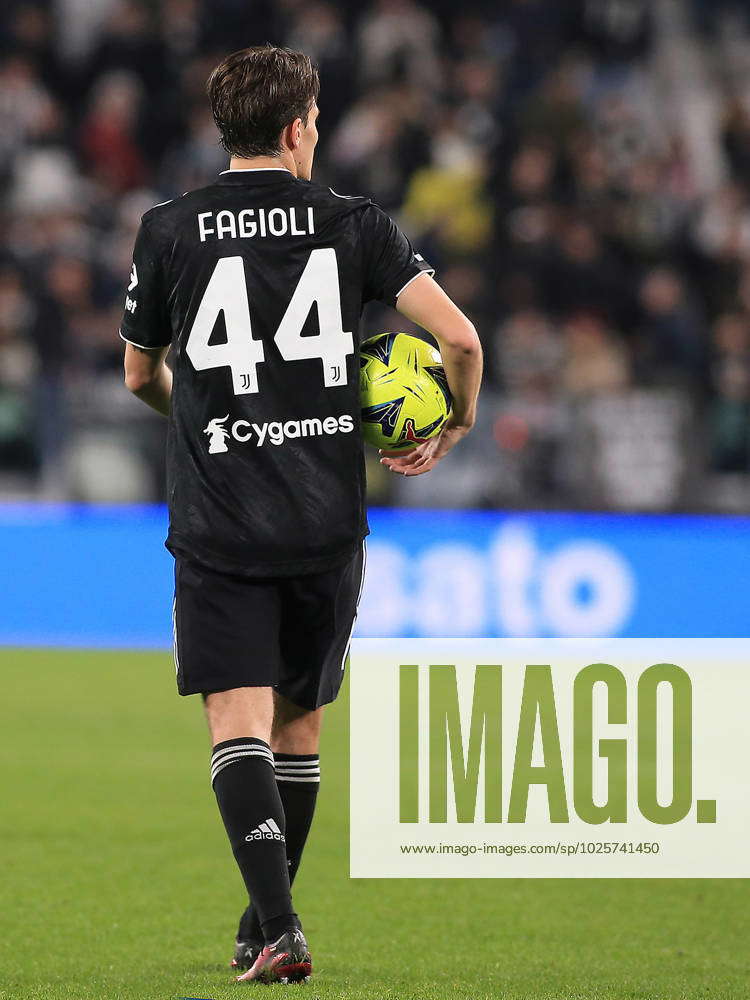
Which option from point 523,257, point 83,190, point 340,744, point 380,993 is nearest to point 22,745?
point 340,744

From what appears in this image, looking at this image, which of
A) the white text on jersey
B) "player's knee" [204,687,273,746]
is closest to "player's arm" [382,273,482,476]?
the white text on jersey

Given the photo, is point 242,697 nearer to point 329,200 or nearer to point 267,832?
point 267,832

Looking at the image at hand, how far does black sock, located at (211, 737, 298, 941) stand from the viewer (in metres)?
3.65

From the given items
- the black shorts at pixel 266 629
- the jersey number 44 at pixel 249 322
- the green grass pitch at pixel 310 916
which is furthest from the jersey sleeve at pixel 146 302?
the green grass pitch at pixel 310 916

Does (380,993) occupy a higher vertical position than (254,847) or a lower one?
lower

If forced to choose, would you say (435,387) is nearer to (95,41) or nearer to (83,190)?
(83,190)

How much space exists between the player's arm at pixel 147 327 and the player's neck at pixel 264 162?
0.24m

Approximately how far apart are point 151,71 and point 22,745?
9338 millimetres

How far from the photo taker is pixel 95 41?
16484mm

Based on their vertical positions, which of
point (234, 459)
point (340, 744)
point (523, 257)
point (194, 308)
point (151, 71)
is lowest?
point (340, 744)

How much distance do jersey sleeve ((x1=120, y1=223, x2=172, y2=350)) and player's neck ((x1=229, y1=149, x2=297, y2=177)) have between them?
246 mm

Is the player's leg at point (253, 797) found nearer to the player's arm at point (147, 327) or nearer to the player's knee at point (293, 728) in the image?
the player's knee at point (293, 728)

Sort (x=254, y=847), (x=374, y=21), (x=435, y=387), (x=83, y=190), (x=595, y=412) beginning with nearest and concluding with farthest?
(x=254, y=847) < (x=435, y=387) < (x=595, y=412) < (x=83, y=190) < (x=374, y=21)

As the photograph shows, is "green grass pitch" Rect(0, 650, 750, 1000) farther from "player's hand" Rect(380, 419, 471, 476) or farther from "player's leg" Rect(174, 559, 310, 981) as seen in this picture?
"player's hand" Rect(380, 419, 471, 476)
